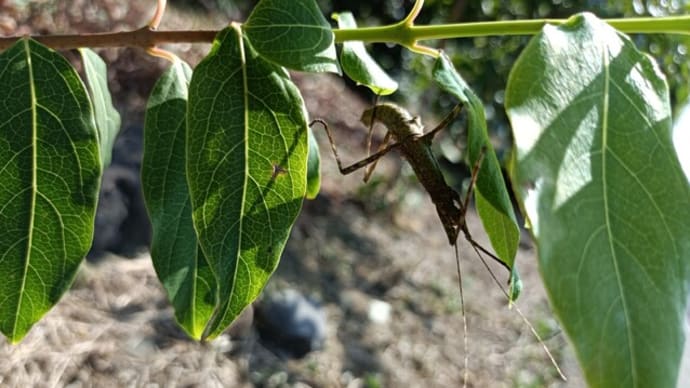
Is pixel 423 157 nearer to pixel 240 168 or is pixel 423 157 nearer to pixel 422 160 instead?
pixel 422 160

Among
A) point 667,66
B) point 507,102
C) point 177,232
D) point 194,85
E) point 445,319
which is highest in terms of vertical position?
point 507,102

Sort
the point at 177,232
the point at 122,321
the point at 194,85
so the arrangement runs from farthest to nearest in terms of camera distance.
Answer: the point at 122,321 < the point at 177,232 < the point at 194,85

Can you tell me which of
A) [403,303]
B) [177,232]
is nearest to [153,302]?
[403,303]

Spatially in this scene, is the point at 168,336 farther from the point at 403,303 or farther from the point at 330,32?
the point at 330,32

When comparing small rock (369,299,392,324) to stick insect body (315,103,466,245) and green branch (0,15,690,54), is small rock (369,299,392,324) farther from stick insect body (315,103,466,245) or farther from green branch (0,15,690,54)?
green branch (0,15,690,54)

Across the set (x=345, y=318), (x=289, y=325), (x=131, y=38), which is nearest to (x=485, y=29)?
(x=131, y=38)

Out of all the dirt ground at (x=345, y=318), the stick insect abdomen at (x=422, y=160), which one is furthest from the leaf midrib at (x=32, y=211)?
the dirt ground at (x=345, y=318)
